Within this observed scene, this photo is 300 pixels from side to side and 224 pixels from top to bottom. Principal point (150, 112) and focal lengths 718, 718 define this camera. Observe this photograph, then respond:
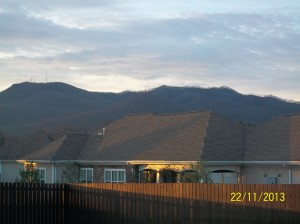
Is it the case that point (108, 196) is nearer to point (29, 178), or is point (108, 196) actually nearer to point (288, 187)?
point (288, 187)

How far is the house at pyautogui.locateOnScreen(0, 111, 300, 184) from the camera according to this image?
3875 cm

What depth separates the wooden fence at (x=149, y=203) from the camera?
2136cm

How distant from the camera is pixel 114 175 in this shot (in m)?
44.3

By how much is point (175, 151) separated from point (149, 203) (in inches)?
705

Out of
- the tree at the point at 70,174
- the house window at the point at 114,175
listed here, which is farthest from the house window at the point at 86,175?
the house window at the point at 114,175

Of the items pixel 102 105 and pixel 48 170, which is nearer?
pixel 48 170

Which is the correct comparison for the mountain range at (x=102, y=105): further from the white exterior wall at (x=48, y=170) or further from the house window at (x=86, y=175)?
the house window at (x=86, y=175)

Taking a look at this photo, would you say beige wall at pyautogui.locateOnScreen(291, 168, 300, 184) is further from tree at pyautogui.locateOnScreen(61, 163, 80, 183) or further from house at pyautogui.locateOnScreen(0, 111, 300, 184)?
tree at pyautogui.locateOnScreen(61, 163, 80, 183)

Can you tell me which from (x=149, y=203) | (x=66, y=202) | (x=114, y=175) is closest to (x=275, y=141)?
(x=114, y=175)

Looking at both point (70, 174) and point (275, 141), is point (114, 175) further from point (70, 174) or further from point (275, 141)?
point (275, 141)

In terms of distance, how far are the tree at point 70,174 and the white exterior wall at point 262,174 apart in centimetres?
1085

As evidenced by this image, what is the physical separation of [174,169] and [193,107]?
9830 cm

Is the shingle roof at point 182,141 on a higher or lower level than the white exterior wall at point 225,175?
higher

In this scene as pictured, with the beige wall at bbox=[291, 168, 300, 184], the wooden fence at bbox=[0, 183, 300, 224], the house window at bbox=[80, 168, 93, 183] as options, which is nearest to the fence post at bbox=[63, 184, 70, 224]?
the wooden fence at bbox=[0, 183, 300, 224]
